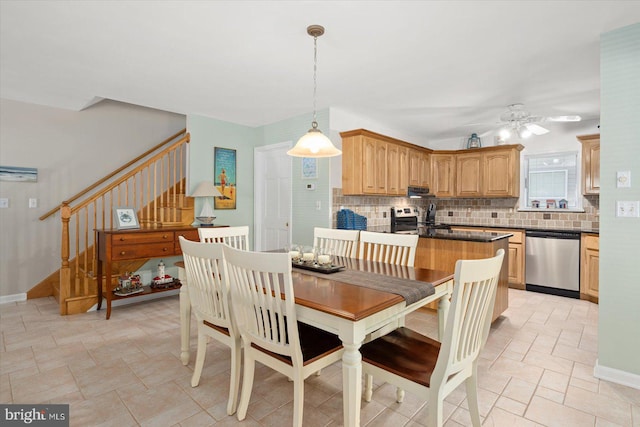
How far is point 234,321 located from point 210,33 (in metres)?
1.98

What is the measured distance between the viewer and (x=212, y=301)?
204 cm

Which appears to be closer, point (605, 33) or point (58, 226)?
point (605, 33)

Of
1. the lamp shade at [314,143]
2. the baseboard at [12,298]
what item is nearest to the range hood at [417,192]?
the lamp shade at [314,143]

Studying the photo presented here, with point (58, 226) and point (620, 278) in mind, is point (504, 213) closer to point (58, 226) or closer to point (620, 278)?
point (620, 278)

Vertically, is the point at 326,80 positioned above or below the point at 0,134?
above

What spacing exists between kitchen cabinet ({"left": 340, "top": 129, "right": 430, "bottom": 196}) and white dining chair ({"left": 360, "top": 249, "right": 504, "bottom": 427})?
2.57m

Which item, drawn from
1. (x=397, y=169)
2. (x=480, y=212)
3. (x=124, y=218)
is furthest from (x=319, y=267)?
(x=480, y=212)

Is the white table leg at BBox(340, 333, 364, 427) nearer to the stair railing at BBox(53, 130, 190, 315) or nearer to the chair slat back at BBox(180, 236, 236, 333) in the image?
the chair slat back at BBox(180, 236, 236, 333)

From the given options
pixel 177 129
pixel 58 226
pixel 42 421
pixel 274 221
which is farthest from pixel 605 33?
pixel 58 226

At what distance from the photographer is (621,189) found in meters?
2.26

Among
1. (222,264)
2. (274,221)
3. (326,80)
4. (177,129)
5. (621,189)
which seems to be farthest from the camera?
(177,129)

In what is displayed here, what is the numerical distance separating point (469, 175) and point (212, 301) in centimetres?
481

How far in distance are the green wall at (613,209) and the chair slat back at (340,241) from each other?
5.81 ft

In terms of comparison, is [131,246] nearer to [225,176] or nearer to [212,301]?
[225,176]
